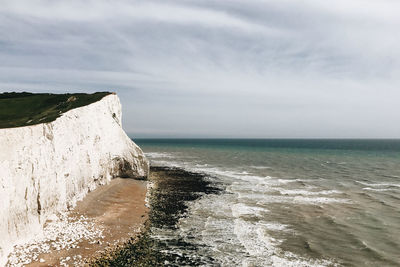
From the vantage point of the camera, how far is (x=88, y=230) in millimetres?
15953

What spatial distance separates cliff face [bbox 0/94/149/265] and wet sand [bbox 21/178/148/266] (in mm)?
971

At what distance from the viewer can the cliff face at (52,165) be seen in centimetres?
1274

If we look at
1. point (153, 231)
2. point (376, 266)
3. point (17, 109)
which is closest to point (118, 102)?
point (17, 109)

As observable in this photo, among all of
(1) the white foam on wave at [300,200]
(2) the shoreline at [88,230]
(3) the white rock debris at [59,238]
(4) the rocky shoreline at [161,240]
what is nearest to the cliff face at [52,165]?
(3) the white rock debris at [59,238]

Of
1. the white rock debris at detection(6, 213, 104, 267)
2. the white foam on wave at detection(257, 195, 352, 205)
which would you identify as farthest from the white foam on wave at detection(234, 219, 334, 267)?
the white rock debris at detection(6, 213, 104, 267)

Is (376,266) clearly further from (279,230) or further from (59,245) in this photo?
(59,245)

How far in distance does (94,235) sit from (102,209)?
16.3 feet

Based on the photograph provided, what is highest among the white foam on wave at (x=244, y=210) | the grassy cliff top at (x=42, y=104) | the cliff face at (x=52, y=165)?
the grassy cliff top at (x=42, y=104)

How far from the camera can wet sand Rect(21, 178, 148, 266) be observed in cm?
1268

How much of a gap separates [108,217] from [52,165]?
5.23 m

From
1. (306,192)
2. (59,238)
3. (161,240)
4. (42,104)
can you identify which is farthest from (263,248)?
(42,104)

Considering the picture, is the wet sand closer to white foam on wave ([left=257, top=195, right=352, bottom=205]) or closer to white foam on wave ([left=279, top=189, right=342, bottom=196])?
white foam on wave ([left=257, top=195, right=352, bottom=205])

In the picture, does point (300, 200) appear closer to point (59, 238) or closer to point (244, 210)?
point (244, 210)

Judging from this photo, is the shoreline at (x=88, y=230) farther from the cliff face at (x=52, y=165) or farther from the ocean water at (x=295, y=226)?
the ocean water at (x=295, y=226)
